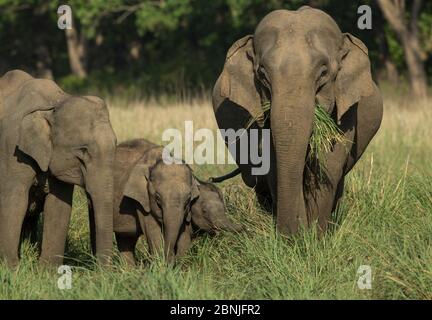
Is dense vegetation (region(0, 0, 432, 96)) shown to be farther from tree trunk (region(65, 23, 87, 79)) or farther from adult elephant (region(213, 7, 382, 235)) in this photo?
adult elephant (region(213, 7, 382, 235))

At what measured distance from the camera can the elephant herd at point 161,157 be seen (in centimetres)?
909

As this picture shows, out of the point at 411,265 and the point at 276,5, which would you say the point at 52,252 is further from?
the point at 276,5

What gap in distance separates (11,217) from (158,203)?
1.15m

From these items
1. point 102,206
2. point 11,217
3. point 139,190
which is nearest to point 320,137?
point 139,190

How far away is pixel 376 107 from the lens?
10820 mm

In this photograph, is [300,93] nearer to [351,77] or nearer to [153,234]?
[351,77]

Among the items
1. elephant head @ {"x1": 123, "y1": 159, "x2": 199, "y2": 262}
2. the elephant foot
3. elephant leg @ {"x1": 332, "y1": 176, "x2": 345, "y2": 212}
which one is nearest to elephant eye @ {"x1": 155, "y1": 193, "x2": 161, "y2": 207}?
elephant head @ {"x1": 123, "y1": 159, "x2": 199, "y2": 262}

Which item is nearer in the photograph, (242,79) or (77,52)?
(242,79)

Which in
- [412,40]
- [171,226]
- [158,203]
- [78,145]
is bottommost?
[412,40]

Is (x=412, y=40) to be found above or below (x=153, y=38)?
above

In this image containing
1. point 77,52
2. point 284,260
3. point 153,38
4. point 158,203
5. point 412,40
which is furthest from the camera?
point 153,38

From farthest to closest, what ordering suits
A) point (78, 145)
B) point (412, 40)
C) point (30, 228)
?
point (412, 40), point (30, 228), point (78, 145)

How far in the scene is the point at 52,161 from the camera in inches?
364
